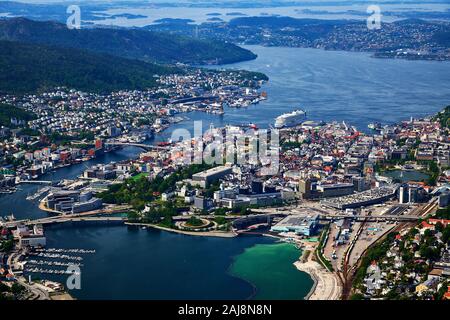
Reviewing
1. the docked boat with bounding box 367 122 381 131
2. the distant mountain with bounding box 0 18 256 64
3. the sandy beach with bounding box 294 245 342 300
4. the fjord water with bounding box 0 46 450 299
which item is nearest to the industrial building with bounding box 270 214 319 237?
the fjord water with bounding box 0 46 450 299

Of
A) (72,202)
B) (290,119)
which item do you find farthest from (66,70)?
(72,202)

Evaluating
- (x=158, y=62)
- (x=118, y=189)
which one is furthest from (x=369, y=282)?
(x=158, y=62)

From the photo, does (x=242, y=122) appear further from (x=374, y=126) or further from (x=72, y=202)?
(x=72, y=202)

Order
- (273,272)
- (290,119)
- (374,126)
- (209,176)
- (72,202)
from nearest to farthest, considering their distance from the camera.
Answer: (273,272), (72,202), (209,176), (374,126), (290,119)

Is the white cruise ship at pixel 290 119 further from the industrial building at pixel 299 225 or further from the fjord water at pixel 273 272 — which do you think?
the fjord water at pixel 273 272

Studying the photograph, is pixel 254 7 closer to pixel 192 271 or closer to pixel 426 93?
pixel 426 93

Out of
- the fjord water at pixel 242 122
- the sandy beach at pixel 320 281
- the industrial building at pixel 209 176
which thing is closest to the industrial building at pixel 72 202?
the fjord water at pixel 242 122
